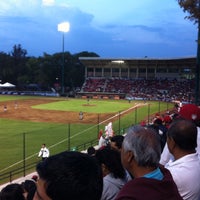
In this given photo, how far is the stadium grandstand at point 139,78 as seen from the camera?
3157 inches

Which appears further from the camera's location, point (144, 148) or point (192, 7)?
point (192, 7)

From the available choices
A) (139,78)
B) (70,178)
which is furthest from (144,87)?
(70,178)

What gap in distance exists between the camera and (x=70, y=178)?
2.10 m

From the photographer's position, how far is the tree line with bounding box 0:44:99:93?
10094cm

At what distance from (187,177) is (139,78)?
3473 inches

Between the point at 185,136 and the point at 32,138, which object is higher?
the point at 185,136

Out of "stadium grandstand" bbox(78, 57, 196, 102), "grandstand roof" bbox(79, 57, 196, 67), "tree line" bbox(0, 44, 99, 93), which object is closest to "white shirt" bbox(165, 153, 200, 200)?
"stadium grandstand" bbox(78, 57, 196, 102)

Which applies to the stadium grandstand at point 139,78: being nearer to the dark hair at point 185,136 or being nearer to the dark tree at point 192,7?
the dark tree at point 192,7

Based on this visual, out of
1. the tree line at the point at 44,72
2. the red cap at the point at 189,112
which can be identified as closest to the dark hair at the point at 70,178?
the red cap at the point at 189,112

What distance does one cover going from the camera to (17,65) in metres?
116

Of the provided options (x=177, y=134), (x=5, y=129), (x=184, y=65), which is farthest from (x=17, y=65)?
(x=177, y=134)

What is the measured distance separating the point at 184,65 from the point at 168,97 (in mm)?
13372

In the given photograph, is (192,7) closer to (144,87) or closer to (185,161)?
(185,161)

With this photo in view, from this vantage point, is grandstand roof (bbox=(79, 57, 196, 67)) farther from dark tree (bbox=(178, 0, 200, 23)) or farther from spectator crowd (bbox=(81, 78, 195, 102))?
dark tree (bbox=(178, 0, 200, 23))
